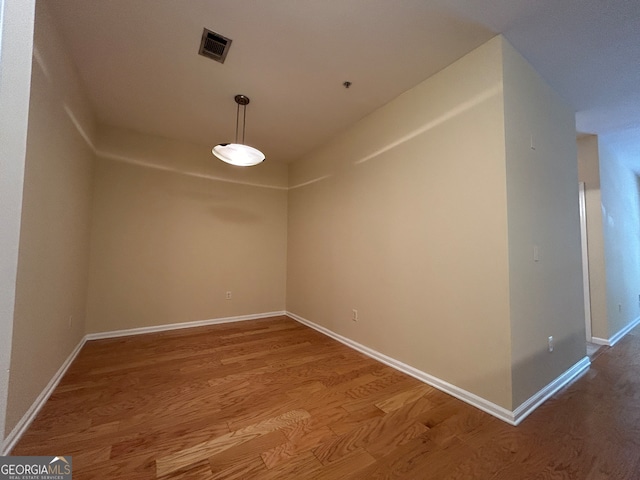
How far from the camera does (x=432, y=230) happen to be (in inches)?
84.4

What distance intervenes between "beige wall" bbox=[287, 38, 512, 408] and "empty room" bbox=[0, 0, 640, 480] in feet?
0.06

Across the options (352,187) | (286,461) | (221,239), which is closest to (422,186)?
(352,187)

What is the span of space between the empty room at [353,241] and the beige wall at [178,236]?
0.14 ft

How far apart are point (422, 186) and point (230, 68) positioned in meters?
1.98

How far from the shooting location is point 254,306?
4125 mm

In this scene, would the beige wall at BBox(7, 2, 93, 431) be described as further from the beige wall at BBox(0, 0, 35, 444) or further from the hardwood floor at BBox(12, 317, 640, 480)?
the beige wall at BBox(0, 0, 35, 444)

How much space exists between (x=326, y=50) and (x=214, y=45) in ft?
2.83

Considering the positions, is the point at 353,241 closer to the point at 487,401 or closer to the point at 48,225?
the point at 487,401

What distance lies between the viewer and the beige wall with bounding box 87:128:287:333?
315 cm

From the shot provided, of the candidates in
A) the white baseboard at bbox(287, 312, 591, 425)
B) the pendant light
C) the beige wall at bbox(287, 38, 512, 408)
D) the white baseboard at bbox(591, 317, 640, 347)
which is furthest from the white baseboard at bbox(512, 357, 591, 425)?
the pendant light

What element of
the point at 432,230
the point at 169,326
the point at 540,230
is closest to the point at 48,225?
the point at 169,326

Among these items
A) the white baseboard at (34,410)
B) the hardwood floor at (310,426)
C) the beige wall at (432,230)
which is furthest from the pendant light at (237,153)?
the white baseboard at (34,410)

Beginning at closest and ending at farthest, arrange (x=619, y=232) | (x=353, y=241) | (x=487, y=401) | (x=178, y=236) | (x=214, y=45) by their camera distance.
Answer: (x=487, y=401) → (x=214, y=45) → (x=353, y=241) → (x=619, y=232) → (x=178, y=236)

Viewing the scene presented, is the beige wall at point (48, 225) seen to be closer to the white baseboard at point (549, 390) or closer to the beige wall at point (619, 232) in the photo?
the white baseboard at point (549, 390)
